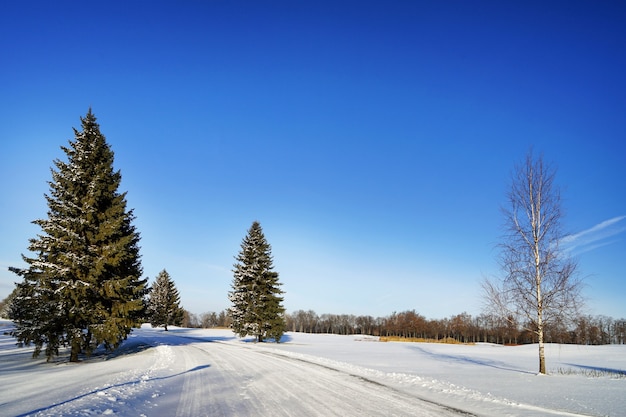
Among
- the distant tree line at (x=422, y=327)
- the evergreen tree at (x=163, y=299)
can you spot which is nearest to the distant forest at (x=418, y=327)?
the distant tree line at (x=422, y=327)

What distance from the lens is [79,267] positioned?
17.1 metres

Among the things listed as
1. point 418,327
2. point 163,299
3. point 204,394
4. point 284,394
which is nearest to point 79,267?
point 204,394

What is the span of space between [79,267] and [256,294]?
2021cm

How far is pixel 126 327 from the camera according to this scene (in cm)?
1855

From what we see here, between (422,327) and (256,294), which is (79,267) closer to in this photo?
(256,294)

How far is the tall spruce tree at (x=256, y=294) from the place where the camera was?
34938 mm

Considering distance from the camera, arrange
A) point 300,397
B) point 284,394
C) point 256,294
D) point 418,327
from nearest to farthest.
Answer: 1. point 300,397
2. point 284,394
3. point 256,294
4. point 418,327

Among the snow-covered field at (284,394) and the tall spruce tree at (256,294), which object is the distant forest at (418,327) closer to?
the tall spruce tree at (256,294)

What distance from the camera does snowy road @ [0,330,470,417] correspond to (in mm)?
7238

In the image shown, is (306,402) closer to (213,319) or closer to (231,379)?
(231,379)

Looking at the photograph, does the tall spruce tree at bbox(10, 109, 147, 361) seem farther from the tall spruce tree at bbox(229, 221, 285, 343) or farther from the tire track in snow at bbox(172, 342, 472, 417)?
the tall spruce tree at bbox(229, 221, 285, 343)

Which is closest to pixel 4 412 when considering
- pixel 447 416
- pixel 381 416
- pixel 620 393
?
pixel 381 416

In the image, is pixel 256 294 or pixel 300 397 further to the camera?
pixel 256 294

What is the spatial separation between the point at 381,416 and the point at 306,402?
6.72 ft
